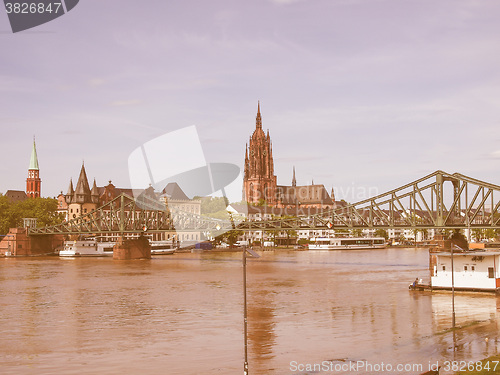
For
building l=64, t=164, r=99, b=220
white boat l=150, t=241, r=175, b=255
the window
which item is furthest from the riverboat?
building l=64, t=164, r=99, b=220

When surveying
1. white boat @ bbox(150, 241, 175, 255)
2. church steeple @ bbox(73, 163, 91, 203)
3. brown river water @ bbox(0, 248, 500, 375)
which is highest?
church steeple @ bbox(73, 163, 91, 203)

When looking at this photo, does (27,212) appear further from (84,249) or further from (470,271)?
(470,271)

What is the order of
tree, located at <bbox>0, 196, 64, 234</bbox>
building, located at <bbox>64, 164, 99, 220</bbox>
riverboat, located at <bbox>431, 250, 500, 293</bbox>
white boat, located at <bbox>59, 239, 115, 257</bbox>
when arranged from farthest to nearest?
building, located at <bbox>64, 164, 99, 220</bbox>
tree, located at <bbox>0, 196, 64, 234</bbox>
white boat, located at <bbox>59, 239, 115, 257</bbox>
riverboat, located at <bbox>431, 250, 500, 293</bbox>

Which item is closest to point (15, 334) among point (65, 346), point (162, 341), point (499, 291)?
point (65, 346)

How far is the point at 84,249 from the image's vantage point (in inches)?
6029

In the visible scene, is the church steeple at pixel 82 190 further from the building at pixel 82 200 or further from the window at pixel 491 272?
the window at pixel 491 272

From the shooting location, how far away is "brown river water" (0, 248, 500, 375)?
32.5 meters

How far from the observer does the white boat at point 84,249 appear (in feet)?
489

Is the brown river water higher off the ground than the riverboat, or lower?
lower

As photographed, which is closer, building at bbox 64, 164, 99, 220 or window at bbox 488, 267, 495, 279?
window at bbox 488, 267, 495, 279

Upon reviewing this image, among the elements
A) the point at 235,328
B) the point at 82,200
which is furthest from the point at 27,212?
the point at 235,328

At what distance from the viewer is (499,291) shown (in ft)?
194

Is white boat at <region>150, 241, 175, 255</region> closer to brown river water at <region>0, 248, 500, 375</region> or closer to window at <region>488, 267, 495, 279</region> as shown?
brown river water at <region>0, 248, 500, 375</region>

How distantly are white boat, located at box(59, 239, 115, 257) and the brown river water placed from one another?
73.7 meters
